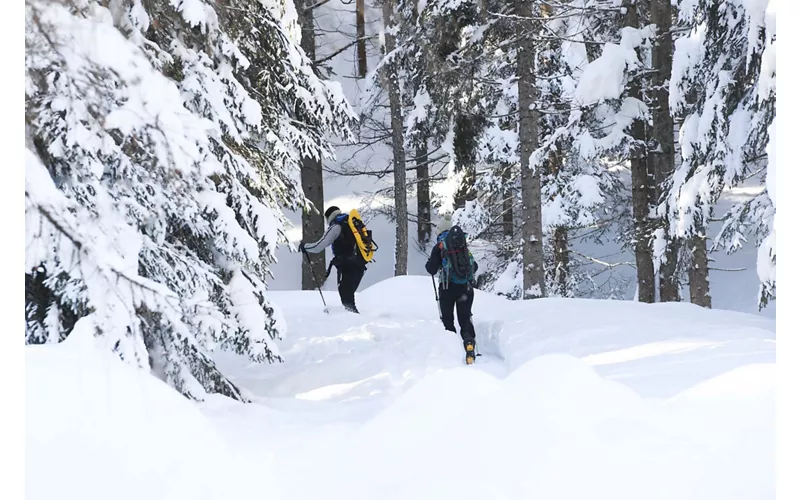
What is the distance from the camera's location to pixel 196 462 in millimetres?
3238

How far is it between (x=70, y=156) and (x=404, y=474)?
3089 millimetres

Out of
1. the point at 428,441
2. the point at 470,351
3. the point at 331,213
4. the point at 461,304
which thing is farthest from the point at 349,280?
the point at 428,441

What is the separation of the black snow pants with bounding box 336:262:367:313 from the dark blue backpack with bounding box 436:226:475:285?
253 centimetres

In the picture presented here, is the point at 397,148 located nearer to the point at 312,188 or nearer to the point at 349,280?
the point at 312,188

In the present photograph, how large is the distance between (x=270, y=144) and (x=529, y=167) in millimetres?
5665

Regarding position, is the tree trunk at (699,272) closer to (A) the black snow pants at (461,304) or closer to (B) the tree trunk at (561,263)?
(A) the black snow pants at (461,304)

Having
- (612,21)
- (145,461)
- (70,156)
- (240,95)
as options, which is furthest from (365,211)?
(145,461)

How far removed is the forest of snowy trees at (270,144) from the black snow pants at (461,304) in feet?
7.78

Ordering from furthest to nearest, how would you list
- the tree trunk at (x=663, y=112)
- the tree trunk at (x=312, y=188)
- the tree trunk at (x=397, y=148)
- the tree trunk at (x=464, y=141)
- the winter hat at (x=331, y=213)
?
1. the tree trunk at (x=397, y=148)
2. the tree trunk at (x=312, y=188)
3. the tree trunk at (x=464, y=141)
4. the tree trunk at (x=663, y=112)
5. the winter hat at (x=331, y=213)

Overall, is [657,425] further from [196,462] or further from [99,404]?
[99,404]

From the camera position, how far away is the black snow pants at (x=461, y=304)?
906 cm

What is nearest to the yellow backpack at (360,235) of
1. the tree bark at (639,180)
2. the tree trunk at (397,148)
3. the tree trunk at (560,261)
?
the tree bark at (639,180)

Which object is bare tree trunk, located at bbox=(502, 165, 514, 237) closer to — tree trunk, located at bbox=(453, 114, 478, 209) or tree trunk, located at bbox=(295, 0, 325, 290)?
tree trunk, located at bbox=(453, 114, 478, 209)

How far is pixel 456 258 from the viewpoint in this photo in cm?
920
